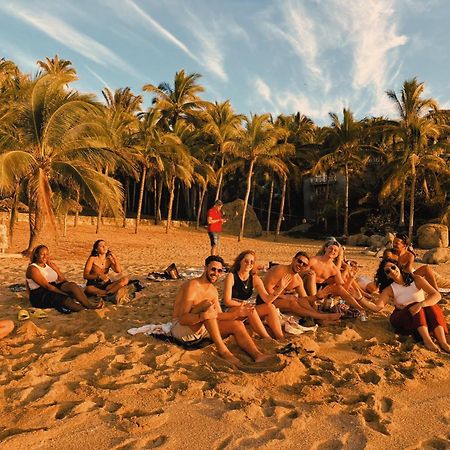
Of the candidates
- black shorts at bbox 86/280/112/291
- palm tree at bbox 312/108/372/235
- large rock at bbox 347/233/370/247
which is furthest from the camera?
palm tree at bbox 312/108/372/235

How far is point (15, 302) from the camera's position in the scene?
5.43 m

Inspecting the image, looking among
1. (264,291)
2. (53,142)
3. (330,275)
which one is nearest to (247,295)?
(264,291)

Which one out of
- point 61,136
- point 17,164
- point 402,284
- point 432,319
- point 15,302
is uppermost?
point 61,136

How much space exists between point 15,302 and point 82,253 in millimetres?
6805

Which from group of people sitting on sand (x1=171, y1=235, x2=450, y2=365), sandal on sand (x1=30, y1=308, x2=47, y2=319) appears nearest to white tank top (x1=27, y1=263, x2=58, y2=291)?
sandal on sand (x1=30, y1=308, x2=47, y2=319)

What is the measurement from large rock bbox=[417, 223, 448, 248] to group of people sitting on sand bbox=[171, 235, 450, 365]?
43.7ft

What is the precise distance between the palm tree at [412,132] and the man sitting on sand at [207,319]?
16024 millimetres

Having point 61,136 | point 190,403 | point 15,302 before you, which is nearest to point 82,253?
point 61,136

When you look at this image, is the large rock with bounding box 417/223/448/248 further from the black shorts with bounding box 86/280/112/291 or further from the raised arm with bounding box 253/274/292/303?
the black shorts with bounding box 86/280/112/291

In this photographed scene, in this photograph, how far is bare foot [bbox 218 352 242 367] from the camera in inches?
134

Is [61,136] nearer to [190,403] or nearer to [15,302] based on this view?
[15,302]

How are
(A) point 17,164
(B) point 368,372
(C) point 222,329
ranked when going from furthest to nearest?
(A) point 17,164 → (C) point 222,329 → (B) point 368,372

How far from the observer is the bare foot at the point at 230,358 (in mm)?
3408

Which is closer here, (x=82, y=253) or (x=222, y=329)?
(x=222, y=329)
